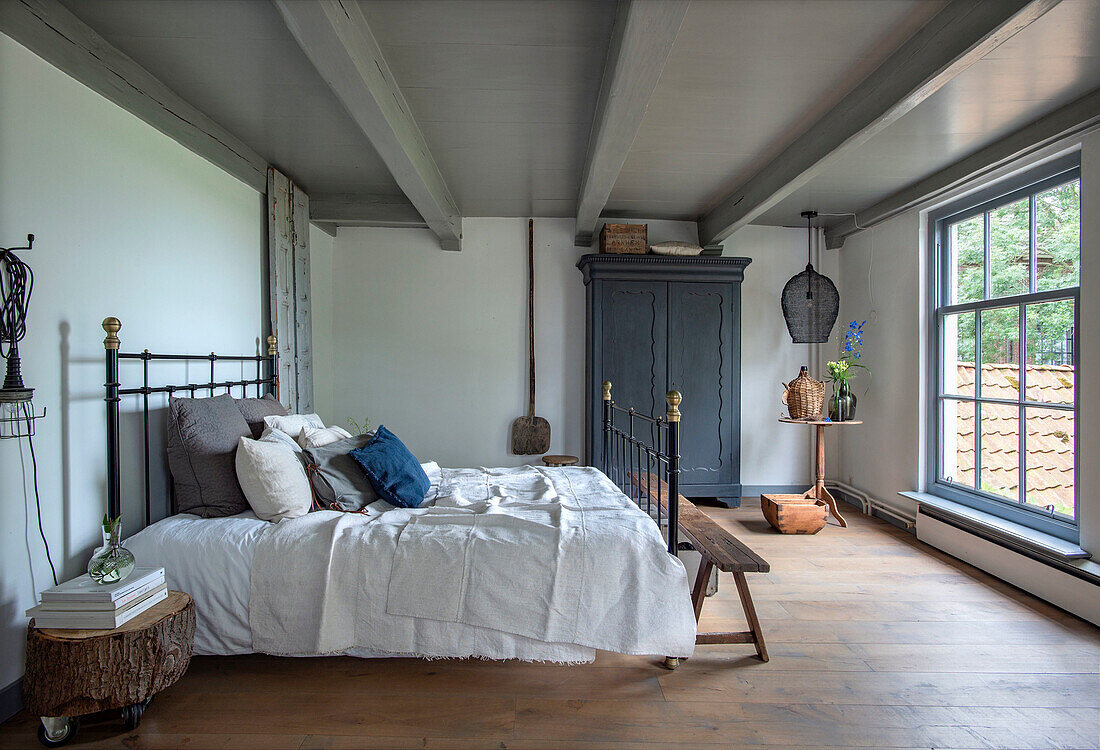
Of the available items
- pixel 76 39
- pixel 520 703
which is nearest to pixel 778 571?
pixel 520 703

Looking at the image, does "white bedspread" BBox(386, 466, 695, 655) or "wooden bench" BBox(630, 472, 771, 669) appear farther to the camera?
"wooden bench" BBox(630, 472, 771, 669)

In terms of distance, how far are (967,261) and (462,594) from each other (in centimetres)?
387

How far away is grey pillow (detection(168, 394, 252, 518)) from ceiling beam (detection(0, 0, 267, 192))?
50.1 inches

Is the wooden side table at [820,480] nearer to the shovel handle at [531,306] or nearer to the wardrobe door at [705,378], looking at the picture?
the wardrobe door at [705,378]

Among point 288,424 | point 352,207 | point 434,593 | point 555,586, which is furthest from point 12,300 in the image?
point 352,207

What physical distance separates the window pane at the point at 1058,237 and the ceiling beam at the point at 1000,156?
242 millimetres

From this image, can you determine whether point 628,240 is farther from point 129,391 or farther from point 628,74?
point 129,391

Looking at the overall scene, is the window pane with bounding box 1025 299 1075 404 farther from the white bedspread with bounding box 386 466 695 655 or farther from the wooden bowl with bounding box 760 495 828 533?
the white bedspread with bounding box 386 466 695 655

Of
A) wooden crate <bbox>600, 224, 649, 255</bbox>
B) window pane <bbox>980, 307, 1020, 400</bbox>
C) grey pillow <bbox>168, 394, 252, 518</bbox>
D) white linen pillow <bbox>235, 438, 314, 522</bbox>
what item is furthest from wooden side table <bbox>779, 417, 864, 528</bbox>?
grey pillow <bbox>168, 394, 252, 518</bbox>

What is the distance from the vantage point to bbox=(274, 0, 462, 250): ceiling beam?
6.00 ft

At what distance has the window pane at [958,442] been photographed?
377cm

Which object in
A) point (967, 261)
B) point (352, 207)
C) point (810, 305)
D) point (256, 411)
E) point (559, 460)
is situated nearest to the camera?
point (256, 411)

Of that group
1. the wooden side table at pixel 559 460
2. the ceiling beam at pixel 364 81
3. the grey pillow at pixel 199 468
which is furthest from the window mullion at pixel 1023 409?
the grey pillow at pixel 199 468

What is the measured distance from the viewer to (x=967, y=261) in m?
3.80
